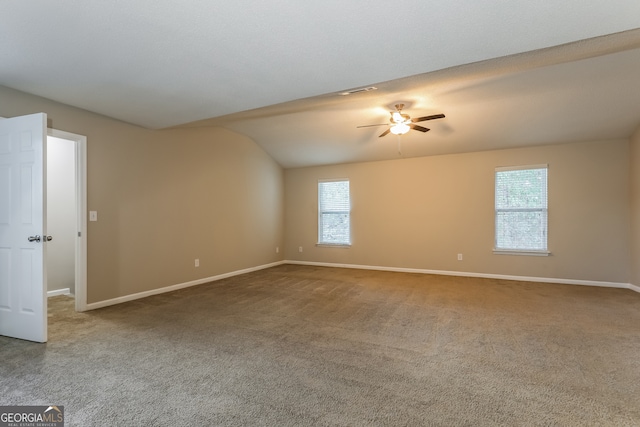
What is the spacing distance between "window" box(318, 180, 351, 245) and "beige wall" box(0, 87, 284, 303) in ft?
4.55

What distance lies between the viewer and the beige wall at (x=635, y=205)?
15.0 feet

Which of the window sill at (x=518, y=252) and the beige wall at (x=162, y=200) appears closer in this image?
the beige wall at (x=162, y=200)

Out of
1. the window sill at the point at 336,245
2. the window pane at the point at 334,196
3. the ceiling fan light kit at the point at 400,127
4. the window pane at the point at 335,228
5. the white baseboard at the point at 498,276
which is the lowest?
the white baseboard at the point at 498,276

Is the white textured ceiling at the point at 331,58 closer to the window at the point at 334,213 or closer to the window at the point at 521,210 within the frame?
the window at the point at 521,210

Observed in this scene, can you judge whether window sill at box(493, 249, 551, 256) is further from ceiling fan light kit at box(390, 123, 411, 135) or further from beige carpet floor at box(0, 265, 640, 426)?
ceiling fan light kit at box(390, 123, 411, 135)

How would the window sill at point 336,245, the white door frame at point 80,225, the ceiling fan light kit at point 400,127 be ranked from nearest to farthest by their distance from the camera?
1. the white door frame at point 80,225
2. the ceiling fan light kit at point 400,127
3. the window sill at point 336,245

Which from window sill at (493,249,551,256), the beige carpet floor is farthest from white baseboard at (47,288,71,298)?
window sill at (493,249,551,256)

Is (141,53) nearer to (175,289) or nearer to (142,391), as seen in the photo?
(142,391)

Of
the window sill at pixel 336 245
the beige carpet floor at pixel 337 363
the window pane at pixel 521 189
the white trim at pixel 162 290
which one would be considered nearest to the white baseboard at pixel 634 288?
the beige carpet floor at pixel 337 363

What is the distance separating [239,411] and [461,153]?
5631mm

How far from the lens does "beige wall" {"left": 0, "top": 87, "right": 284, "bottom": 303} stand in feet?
12.6

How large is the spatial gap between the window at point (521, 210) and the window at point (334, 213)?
297 centimetres

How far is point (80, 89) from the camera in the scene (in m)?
3.06

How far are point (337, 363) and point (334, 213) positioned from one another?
4874 millimetres
